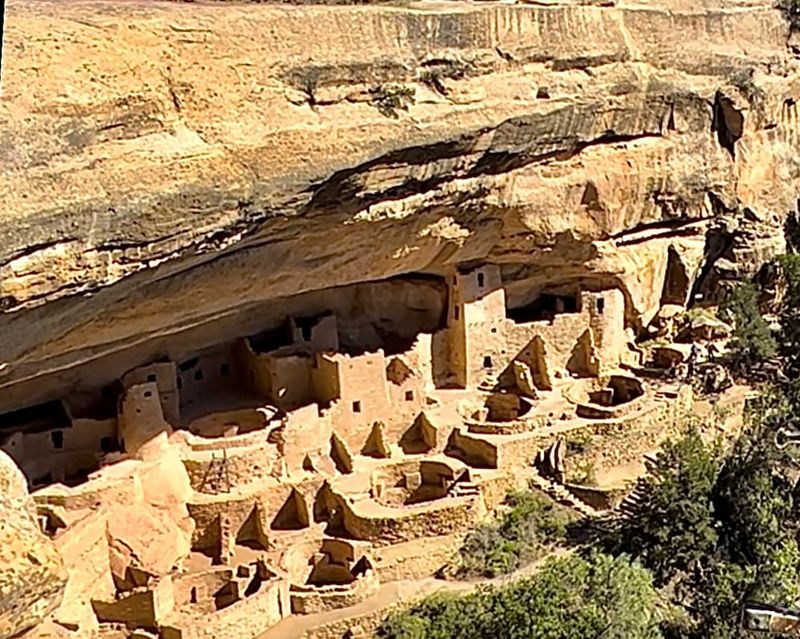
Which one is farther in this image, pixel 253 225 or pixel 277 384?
pixel 277 384

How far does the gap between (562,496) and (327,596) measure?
336 centimetres

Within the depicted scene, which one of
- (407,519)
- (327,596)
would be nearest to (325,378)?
(407,519)

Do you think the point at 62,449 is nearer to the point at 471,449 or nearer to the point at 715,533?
the point at 471,449

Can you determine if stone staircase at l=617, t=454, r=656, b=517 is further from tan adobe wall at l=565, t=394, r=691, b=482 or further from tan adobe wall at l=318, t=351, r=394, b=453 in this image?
tan adobe wall at l=318, t=351, r=394, b=453

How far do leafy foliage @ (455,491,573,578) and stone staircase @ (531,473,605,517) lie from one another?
15cm

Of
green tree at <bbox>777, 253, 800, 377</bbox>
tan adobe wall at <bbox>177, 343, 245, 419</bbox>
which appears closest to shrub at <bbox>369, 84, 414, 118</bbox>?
tan adobe wall at <bbox>177, 343, 245, 419</bbox>

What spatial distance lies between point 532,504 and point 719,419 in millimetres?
→ 3591

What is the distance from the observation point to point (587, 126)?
14.2 m

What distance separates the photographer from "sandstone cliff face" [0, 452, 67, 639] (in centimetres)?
330

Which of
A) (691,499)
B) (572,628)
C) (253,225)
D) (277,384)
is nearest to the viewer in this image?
(253,225)

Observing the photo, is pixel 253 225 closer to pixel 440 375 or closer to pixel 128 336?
pixel 128 336

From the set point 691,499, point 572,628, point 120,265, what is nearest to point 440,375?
point 691,499

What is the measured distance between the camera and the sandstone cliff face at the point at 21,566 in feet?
10.8

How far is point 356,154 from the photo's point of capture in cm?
1135
